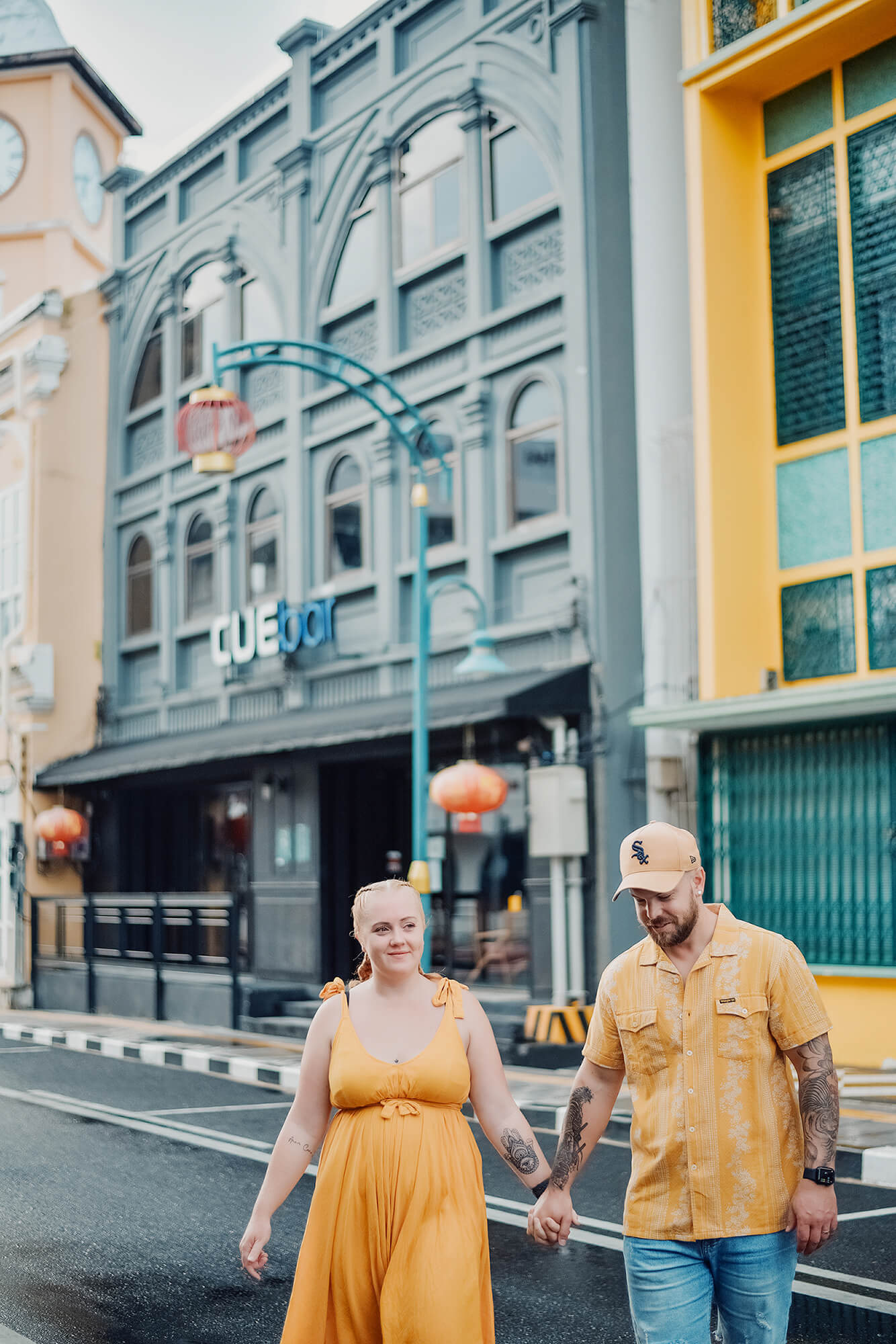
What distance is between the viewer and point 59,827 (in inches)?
922

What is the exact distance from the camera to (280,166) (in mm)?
21344

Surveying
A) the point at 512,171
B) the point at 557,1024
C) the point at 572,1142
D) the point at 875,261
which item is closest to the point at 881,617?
the point at 875,261

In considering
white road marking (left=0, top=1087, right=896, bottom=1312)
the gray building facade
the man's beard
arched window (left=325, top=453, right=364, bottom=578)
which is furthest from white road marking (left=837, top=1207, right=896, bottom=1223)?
arched window (left=325, top=453, right=364, bottom=578)

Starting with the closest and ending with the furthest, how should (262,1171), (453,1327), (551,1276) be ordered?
1. (453,1327)
2. (551,1276)
3. (262,1171)

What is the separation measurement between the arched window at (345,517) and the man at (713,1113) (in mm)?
15882

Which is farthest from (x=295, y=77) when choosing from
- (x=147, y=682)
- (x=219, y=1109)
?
(x=219, y=1109)

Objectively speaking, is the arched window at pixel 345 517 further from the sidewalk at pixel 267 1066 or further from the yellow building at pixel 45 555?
the yellow building at pixel 45 555

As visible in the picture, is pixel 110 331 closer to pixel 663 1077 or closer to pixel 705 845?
pixel 705 845

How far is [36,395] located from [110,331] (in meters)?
1.81

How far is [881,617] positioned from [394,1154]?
11.4 metres

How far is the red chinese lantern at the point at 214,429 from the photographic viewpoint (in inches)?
571

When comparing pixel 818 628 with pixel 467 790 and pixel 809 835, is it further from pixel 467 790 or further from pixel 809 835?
pixel 467 790

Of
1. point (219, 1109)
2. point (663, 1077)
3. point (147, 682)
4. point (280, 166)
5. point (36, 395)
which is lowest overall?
point (219, 1109)

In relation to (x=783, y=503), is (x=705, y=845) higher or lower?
lower
